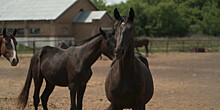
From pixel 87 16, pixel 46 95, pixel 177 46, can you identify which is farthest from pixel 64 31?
pixel 46 95

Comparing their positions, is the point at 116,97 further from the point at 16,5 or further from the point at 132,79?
the point at 16,5

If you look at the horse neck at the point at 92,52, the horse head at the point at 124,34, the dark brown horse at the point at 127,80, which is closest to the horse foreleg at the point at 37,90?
the horse neck at the point at 92,52

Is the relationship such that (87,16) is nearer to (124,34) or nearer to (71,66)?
(71,66)

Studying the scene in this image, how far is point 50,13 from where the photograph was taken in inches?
1178

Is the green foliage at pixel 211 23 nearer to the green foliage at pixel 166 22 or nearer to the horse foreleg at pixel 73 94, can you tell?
the green foliage at pixel 166 22

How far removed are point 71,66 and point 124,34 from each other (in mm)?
2920

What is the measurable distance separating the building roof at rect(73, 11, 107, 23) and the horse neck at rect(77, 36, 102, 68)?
79.8ft

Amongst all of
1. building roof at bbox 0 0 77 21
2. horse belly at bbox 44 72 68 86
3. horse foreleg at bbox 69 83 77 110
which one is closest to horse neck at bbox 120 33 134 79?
horse foreleg at bbox 69 83 77 110

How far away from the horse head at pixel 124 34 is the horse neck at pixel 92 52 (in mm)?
2519

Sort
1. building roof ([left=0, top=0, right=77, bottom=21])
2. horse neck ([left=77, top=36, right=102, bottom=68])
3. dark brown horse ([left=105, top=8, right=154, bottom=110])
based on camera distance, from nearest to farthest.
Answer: dark brown horse ([left=105, top=8, right=154, bottom=110]) → horse neck ([left=77, top=36, right=102, bottom=68]) → building roof ([left=0, top=0, right=77, bottom=21])

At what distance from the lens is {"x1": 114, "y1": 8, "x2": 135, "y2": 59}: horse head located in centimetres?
314

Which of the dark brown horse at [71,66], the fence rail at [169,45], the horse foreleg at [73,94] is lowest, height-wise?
the fence rail at [169,45]

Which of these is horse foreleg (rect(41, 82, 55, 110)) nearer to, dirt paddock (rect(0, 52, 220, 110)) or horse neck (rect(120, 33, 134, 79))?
dirt paddock (rect(0, 52, 220, 110))

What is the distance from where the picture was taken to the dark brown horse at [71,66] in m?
5.85
